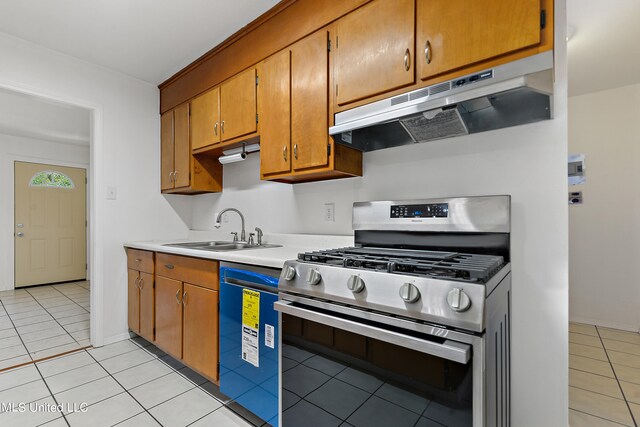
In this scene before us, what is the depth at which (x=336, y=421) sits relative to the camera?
44.4 inches

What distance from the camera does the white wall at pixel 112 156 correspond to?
8.01 ft

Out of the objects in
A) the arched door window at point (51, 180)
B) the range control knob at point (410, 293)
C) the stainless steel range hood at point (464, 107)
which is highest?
the arched door window at point (51, 180)

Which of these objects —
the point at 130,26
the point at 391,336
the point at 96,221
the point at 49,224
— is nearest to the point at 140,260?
the point at 96,221

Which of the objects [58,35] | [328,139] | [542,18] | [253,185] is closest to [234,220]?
[253,185]

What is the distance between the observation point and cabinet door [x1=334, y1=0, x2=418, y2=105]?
140cm

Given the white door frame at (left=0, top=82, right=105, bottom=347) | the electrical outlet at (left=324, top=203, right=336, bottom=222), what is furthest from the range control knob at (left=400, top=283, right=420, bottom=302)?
the white door frame at (left=0, top=82, right=105, bottom=347)

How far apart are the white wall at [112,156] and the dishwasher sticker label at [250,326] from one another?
1.82m

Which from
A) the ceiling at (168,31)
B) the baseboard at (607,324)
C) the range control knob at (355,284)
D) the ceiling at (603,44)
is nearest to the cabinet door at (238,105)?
the ceiling at (168,31)

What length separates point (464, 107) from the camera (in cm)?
129

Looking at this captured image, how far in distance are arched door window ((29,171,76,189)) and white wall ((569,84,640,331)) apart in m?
7.38

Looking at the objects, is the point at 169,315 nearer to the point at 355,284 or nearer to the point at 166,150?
the point at 166,150

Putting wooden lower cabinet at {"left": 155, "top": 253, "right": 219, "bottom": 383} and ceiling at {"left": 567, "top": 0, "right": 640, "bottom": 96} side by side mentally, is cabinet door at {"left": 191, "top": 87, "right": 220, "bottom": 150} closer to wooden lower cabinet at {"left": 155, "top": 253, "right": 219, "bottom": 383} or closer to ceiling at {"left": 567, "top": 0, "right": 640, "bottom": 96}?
wooden lower cabinet at {"left": 155, "top": 253, "right": 219, "bottom": 383}

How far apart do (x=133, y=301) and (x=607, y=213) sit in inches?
184

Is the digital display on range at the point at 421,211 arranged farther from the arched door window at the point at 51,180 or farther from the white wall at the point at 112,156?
the arched door window at the point at 51,180
